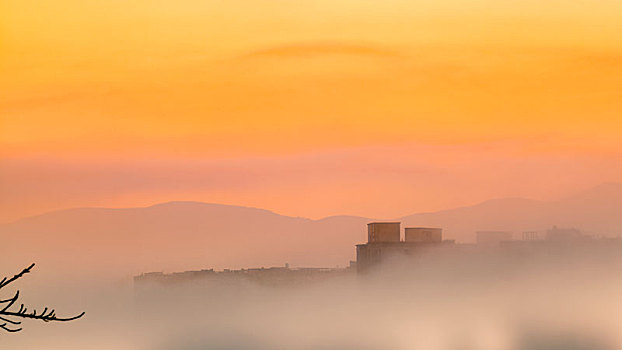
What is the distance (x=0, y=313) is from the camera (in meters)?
18.8

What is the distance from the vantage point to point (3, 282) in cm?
1831

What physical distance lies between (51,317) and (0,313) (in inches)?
33.2

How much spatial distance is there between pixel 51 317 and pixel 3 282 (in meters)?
1.29

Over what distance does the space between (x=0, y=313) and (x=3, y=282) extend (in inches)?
26.6

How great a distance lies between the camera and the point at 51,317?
63.6 feet
